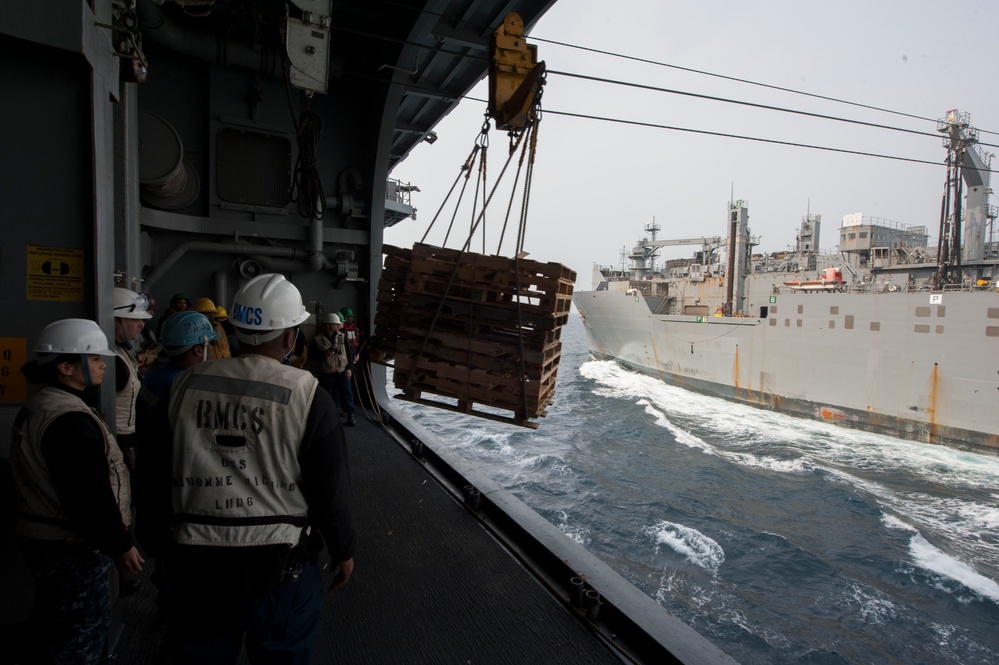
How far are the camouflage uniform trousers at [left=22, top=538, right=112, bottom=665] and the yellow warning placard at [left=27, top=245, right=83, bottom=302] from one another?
1342 millimetres

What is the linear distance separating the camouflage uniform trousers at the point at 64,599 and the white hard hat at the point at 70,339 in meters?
0.83

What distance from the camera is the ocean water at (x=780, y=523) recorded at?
8469mm

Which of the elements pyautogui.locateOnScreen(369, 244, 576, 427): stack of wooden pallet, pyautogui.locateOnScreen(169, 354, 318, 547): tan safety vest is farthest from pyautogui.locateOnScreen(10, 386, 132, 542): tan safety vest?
pyautogui.locateOnScreen(369, 244, 576, 427): stack of wooden pallet

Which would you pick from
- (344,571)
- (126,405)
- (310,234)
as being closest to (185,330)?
(126,405)

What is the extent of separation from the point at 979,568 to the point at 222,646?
15490mm

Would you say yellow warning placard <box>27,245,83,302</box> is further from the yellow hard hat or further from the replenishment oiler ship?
the replenishment oiler ship

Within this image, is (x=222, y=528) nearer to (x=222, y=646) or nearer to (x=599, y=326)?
Answer: (x=222, y=646)

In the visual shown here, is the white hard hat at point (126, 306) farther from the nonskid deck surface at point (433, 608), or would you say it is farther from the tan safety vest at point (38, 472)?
the nonskid deck surface at point (433, 608)

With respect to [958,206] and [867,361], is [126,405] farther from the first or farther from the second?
[958,206]

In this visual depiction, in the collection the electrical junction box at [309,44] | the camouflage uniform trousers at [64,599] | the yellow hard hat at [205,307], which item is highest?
the electrical junction box at [309,44]

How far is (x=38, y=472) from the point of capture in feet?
7.11

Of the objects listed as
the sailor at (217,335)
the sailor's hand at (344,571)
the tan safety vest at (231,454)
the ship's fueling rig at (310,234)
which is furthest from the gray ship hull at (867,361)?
the tan safety vest at (231,454)

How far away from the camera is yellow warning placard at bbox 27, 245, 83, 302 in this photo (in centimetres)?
276

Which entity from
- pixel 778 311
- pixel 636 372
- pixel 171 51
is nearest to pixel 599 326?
pixel 636 372
